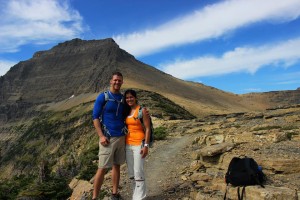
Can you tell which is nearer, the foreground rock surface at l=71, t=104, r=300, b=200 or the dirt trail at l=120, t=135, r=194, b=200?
the foreground rock surface at l=71, t=104, r=300, b=200

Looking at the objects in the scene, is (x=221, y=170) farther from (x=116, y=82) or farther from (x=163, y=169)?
(x=116, y=82)

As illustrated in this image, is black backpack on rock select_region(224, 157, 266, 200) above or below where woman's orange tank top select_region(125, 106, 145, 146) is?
below

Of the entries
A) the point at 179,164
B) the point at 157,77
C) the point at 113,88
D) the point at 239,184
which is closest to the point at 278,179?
the point at 239,184

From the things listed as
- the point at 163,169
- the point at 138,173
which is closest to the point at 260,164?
the point at 138,173

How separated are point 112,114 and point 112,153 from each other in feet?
3.03

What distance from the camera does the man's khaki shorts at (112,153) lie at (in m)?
8.41

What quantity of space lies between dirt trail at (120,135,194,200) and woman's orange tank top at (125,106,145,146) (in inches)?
94.0

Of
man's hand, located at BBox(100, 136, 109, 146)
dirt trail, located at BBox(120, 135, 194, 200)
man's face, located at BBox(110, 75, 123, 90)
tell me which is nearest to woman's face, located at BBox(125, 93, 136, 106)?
man's face, located at BBox(110, 75, 123, 90)

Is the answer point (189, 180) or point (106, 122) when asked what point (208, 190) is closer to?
point (189, 180)

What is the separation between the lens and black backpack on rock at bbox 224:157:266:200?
795cm

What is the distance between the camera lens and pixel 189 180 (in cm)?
1106

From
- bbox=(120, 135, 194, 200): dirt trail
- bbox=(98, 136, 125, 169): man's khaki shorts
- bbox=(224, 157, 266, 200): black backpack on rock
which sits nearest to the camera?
bbox=(224, 157, 266, 200): black backpack on rock

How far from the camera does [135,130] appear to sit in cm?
838

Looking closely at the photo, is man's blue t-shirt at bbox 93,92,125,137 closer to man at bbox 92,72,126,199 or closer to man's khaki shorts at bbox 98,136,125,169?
man at bbox 92,72,126,199
